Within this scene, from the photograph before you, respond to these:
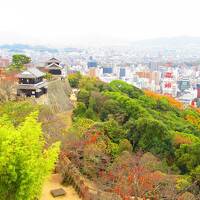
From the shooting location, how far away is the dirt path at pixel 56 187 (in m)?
13.0

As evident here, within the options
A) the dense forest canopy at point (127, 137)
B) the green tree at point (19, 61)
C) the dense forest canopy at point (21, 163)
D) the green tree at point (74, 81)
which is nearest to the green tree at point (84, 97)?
the dense forest canopy at point (127, 137)

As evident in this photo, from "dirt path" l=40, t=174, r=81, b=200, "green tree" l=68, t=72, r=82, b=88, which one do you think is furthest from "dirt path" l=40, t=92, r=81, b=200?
"green tree" l=68, t=72, r=82, b=88

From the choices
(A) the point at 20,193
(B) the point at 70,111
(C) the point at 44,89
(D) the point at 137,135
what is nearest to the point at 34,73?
(C) the point at 44,89

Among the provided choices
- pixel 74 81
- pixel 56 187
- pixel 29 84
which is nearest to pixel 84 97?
pixel 29 84

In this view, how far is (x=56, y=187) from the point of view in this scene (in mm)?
13789

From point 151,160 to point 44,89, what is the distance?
39.0 feet

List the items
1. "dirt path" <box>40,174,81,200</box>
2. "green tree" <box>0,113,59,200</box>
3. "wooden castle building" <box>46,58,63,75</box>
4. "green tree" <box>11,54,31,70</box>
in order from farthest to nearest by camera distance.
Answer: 1. "wooden castle building" <box>46,58,63,75</box>
2. "green tree" <box>11,54,31,70</box>
3. "dirt path" <box>40,174,81,200</box>
4. "green tree" <box>0,113,59,200</box>

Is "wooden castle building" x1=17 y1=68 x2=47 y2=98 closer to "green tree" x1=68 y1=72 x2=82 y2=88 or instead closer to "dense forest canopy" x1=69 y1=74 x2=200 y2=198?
"dense forest canopy" x1=69 y1=74 x2=200 y2=198

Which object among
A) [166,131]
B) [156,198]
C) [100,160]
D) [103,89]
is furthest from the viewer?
[103,89]

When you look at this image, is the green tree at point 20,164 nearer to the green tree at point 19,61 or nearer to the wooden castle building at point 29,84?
the wooden castle building at point 29,84

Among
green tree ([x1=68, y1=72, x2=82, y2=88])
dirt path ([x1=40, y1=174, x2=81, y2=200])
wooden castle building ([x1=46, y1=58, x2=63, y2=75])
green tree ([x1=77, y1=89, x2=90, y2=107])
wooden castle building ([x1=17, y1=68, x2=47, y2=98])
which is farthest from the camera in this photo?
green tree ([x1=68, y1=72, x2=82, y2=88])

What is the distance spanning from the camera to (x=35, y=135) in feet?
30.0

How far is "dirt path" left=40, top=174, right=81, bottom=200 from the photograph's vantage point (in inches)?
511

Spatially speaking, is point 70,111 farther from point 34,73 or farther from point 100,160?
point 100,160
